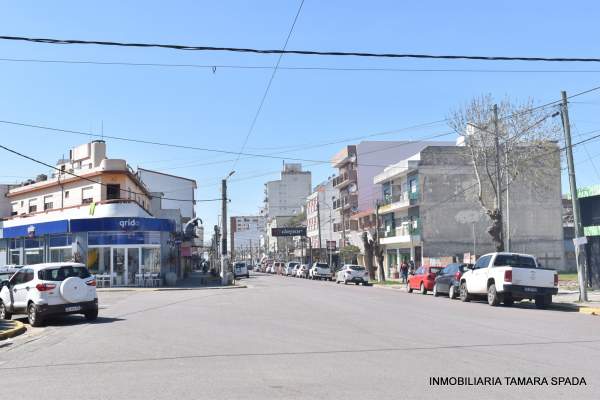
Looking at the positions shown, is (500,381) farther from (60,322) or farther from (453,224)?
(453,224)

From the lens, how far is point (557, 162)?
47969 millimetres

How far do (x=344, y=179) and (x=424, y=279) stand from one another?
49.9 meters

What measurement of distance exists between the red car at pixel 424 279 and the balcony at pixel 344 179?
147 feet

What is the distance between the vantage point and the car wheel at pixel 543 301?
920 inches

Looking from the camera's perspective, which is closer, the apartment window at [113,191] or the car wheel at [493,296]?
the car wheel at [493,296]

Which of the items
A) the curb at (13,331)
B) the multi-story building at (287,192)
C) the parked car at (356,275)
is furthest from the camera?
the multi-story building at (287,192)

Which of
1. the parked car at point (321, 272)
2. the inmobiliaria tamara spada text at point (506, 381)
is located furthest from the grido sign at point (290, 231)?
the inmobiliaria tamara spada text at point (506, 381)

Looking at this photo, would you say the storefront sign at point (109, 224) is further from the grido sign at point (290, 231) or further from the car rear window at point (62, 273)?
the grido sign at point (290, 231)

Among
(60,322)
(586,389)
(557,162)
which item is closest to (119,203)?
(60,322)

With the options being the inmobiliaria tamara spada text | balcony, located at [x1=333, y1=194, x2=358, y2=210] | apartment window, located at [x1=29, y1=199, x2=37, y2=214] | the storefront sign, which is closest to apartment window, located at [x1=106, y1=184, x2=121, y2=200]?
the storefront sign

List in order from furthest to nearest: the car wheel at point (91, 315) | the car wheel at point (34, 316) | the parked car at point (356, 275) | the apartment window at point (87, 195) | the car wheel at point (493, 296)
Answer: the parked car at point (356, 275) → the apartment window at point (87, 195) → the car wheel at point (493, 296) → the car wheel at point (91, 315) → the car wheel at point (34, 316)

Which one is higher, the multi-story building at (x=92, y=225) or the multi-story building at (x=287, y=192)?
the multi-story building at (x=287, y=192)

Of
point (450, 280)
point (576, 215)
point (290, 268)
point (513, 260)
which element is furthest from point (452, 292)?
point (290, 268)

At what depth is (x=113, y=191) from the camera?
151ft
